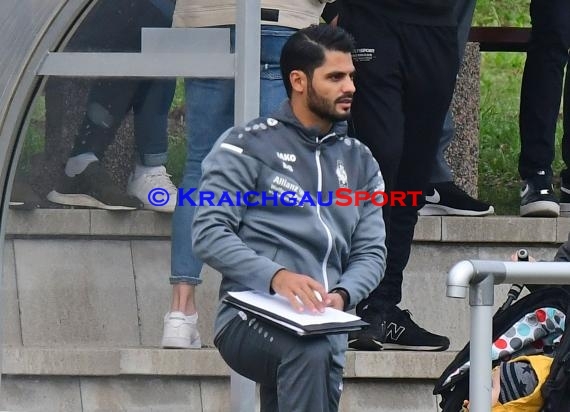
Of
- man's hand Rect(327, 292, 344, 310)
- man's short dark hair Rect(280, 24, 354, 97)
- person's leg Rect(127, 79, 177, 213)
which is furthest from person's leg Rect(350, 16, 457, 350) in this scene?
man's hand Rect(327, 292, 344, 310)

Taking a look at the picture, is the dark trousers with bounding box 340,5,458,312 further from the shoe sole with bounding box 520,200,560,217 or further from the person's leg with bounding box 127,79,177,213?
the shoe sole with bounding box 520,200,560,217

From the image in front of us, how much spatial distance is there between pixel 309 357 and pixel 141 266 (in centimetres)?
142

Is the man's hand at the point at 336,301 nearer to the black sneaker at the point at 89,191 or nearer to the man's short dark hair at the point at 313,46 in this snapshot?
the man's short dark hair at the point at 313,46

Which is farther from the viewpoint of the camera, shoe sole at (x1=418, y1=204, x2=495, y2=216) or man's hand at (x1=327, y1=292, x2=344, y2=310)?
shoe sole at (x1=418, y1=204, x2=495, y2=216)

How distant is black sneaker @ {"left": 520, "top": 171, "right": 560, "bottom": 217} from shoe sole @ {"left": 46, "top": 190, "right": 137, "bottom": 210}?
1.79 metres

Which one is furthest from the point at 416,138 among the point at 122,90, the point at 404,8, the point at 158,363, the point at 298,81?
the point at 298,81

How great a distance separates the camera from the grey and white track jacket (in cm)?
439

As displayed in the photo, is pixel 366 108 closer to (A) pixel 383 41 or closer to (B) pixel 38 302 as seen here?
(A) pixel 383 41

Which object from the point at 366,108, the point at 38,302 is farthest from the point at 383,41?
the point at 38,302

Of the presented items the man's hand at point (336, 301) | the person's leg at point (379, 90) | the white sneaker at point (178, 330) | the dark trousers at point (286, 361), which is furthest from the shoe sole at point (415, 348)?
the man's hand at point (336, 301)

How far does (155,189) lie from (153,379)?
25.8 inches

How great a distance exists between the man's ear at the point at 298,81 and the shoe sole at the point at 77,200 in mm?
1159

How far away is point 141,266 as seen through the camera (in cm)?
555

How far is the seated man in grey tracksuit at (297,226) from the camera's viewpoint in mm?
4289
